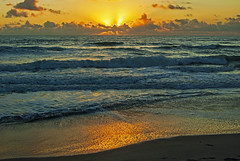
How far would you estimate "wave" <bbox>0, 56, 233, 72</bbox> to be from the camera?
19.0 meters

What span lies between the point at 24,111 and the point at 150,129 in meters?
3.89

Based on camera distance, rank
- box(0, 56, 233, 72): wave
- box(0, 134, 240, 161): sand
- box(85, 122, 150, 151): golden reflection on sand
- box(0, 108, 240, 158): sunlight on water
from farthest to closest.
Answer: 1. box(0, 56, 233, 72): wave
2. box(85, 122, 150, 151): golden reflection on sand
3. box(0, 108, 240, 158): sunlight on water
4. box(0, 134, 240, 161): sand

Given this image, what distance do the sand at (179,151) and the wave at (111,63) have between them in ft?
48.5

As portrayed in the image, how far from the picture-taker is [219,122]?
6.78 metres

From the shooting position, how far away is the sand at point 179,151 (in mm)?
4633

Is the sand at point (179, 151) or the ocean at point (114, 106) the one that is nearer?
the sand at point (179, 151)

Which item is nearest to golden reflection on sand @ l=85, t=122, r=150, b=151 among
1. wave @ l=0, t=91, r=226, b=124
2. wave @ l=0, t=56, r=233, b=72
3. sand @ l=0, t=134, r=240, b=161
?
sand @ l=0, t=134, r=240, b=161

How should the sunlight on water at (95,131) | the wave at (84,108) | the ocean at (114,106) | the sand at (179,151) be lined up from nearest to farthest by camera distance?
the sand at (179,151), the sunlight on water at (95,131), the ocean at (114,106), the wave at (84,108)

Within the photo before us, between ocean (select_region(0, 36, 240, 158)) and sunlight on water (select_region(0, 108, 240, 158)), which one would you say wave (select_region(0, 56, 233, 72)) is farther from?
sunlight on water (select_region(0, 108, 240, 158))

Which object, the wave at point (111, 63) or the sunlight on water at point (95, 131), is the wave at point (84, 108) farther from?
the wave at point (111, 63)

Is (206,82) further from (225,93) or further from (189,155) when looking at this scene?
(189,155)

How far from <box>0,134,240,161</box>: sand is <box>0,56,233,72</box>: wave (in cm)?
1477

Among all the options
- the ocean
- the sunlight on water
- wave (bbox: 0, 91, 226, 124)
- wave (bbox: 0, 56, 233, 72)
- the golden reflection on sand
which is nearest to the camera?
the sunlight on water

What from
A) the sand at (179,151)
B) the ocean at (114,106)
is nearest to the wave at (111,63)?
the ocean at (114,106)
